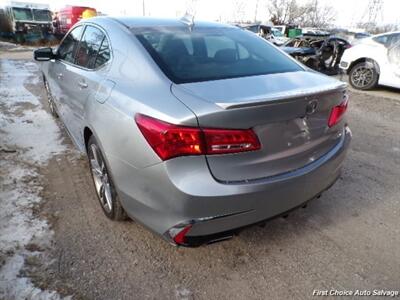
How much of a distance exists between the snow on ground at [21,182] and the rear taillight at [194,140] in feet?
3.79

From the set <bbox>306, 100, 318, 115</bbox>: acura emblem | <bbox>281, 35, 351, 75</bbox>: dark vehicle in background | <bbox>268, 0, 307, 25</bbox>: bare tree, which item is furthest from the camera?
<bbox>268, 0, 307, 25</bbox>: bare tree

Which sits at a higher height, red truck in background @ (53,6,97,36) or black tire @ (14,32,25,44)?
red truck in background @ (53,6,97,36)

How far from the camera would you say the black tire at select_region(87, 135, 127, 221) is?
2.40m

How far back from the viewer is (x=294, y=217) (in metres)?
2.74

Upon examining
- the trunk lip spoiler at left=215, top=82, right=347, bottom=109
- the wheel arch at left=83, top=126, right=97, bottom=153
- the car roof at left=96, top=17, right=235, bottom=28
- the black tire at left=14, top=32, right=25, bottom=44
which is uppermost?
the car roof at left=96, top=17, right=235, bottom=28

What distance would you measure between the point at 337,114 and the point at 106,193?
186 centimetres

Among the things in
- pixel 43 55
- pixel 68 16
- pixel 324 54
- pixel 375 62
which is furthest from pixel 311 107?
pixel 68 16

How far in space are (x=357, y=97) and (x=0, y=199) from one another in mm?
7046

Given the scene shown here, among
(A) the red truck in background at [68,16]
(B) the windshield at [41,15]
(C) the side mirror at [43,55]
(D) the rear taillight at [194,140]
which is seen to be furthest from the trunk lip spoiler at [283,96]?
(B) the windshield at [41,15]

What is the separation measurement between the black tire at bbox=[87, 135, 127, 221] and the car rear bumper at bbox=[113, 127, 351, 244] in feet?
1.06

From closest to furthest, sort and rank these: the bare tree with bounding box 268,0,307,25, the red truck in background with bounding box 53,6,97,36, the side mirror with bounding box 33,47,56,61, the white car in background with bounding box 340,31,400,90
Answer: the side mirror with bounding box 33,47,56,61, the white car in background with bounding box 340,31,400,90, the red truck in background with bounding box 53,6,97,36, the bare tree with bounding box 268,0,307,25

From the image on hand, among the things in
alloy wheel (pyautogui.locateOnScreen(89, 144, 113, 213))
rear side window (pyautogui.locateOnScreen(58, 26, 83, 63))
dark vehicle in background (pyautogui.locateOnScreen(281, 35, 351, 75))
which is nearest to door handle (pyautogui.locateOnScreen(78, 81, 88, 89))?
alloy wheel (pyautogui.locateOnScreen(89, 144, 113, 213))

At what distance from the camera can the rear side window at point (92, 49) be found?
2.65 meters

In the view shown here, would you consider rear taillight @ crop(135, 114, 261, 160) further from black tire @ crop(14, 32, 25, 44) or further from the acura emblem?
black tire @ crop(14, 32, 25, 44)
